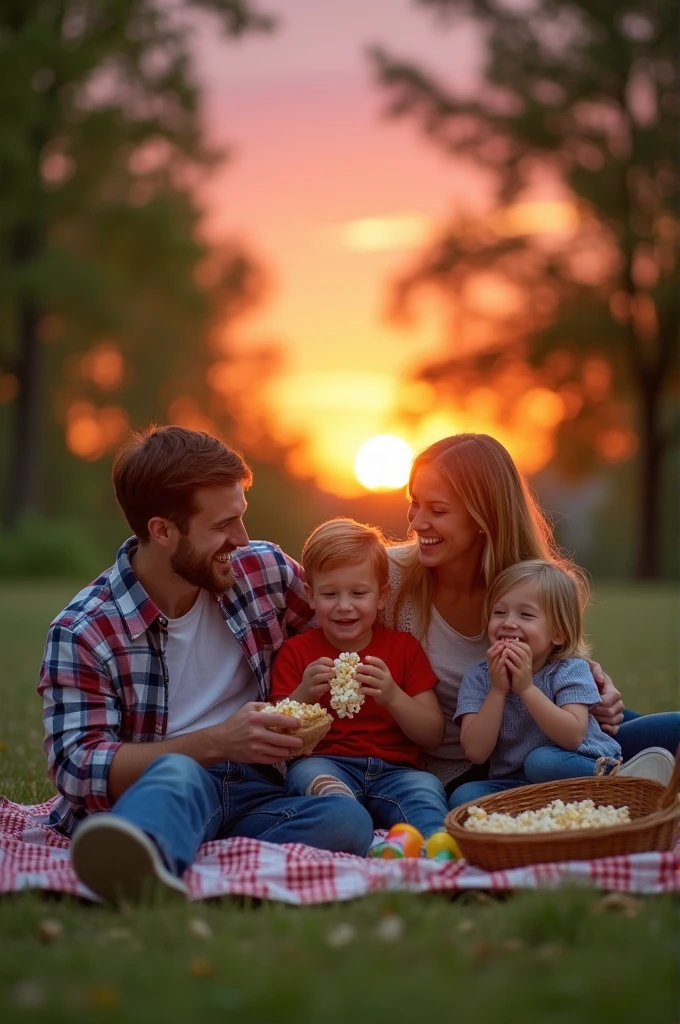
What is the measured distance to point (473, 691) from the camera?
183 inches

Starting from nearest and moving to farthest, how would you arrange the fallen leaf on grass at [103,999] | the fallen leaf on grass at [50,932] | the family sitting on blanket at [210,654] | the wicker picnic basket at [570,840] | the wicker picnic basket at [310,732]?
the fallen leaf on grass at [103,999]
the fallen leaf on grass at [50,932]
the wicker picnic basket at [570,840]
the family sitting on blanket at [210,654]
the wicker picnic basket at [310,732]

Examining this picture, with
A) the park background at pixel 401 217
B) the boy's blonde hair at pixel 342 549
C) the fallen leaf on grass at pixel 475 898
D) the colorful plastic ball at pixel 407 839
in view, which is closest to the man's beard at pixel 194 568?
the boy's blonde hair at pixel 342 549

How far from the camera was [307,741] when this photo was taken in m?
4.17

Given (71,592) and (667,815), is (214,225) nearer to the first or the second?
(71,592)

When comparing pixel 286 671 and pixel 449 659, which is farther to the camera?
pixel 449 659

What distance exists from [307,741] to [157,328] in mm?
31786

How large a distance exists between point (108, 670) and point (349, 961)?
167cm

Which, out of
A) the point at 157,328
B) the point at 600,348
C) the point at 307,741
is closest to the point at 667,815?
the point at 307,741

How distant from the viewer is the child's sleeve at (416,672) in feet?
15.6

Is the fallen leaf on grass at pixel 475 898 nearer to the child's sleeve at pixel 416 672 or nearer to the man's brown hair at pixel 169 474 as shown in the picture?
the child's sleeve at pixel 416 672

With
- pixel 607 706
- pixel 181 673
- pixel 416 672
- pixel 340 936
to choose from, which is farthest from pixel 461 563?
pixel 340 936

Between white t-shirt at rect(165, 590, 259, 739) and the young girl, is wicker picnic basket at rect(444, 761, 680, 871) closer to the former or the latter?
the young girl

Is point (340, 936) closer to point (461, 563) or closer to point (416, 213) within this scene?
point (461, 563)

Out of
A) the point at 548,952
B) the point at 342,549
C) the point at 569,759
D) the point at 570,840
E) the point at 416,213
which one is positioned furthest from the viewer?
the point at 416,213
